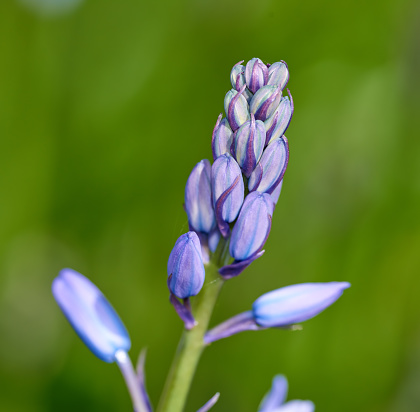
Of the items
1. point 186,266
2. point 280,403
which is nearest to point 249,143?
point 186,266

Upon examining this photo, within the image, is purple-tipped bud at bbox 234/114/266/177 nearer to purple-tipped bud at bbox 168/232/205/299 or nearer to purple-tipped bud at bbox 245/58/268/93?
purple-tipped bud at bbox 245/58/268/93

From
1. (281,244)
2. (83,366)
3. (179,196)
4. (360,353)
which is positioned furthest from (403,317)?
(83,366)

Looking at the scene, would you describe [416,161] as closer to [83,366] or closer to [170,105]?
[170,105]

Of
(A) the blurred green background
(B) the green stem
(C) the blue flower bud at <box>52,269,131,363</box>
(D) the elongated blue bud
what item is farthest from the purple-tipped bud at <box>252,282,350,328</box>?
(A) the blurred green background

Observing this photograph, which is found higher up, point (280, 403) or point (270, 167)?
point (270, 167)

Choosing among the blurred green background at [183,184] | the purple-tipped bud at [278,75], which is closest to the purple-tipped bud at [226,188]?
the purple-tipped bud at [278,75]

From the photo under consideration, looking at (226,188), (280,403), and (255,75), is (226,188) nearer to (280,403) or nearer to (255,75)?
(255,75)
